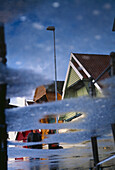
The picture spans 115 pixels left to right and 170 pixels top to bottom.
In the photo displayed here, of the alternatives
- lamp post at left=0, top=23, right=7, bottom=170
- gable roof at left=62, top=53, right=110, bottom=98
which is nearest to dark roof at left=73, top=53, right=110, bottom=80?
gable roof at left=62, top=53, right=110, bottom=98

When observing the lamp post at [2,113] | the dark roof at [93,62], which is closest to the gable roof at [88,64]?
the dark roof at [93,62]

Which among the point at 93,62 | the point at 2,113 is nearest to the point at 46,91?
the point at 2,113

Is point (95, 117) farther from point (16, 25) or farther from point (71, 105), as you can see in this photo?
point (16, 25)

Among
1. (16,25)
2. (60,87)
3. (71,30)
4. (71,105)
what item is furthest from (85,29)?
(60,87)

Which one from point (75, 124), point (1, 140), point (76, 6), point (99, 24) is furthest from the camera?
point (99, 24)

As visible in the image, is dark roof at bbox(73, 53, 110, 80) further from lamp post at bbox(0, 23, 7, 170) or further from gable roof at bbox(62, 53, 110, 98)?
lamp post at bbox(0, 23, 7, 170)

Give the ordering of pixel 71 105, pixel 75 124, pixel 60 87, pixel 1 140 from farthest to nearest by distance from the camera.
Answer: pixel 60 87 → pixel 75 124 → pixel 71 105 → pixel 1 140

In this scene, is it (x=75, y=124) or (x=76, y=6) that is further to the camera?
(x=75, y=124)

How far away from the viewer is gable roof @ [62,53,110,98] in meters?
5.64

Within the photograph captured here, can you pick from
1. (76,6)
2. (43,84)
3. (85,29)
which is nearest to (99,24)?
(85,29)

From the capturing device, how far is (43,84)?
1289 mm

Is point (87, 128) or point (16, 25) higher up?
point (16, 25)

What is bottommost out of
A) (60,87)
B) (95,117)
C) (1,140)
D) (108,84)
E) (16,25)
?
(1,140)

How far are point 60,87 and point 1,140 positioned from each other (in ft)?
23.5
